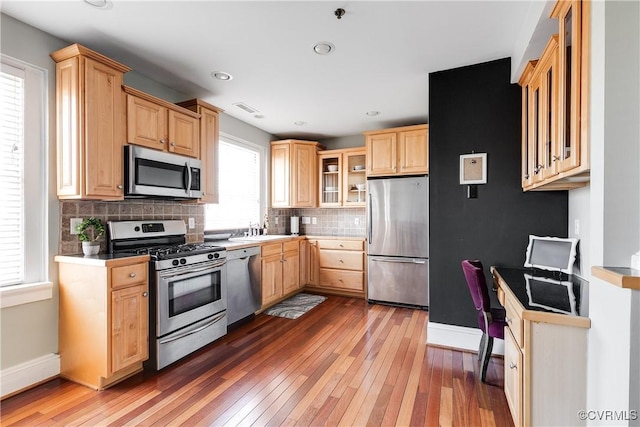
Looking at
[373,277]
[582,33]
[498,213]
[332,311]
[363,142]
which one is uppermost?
[363,142]

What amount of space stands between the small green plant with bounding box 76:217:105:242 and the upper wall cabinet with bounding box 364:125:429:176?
10.7 feet

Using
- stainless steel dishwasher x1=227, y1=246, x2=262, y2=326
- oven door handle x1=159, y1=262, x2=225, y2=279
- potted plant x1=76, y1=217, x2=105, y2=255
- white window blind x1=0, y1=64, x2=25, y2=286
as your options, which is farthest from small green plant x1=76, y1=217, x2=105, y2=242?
stainless steel dishwasher x1=227, y1=246, x2=262, y2=326

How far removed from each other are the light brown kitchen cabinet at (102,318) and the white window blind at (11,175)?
9.9 inches

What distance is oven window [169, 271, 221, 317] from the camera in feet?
8.59

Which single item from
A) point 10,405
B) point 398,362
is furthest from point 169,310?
point 398,362

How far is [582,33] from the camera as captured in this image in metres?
1.44

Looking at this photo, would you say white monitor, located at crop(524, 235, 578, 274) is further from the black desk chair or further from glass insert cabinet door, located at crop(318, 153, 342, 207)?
glass insert cabinet door, located at crop(318, 153, 342, 207)

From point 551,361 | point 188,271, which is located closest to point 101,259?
point 188,271

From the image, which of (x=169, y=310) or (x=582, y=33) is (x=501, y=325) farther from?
(x=169, y=310)

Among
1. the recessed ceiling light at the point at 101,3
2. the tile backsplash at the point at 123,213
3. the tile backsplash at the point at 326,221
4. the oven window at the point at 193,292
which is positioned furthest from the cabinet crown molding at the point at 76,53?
the tile backsplash at the point at 326,221

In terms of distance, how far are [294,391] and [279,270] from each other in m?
2.10

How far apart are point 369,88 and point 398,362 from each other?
2.72 metres

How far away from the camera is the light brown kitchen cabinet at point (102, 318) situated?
7.18 ft

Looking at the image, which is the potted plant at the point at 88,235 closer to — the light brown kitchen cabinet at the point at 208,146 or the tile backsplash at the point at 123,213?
the tile backsplash at the point at 123,213
